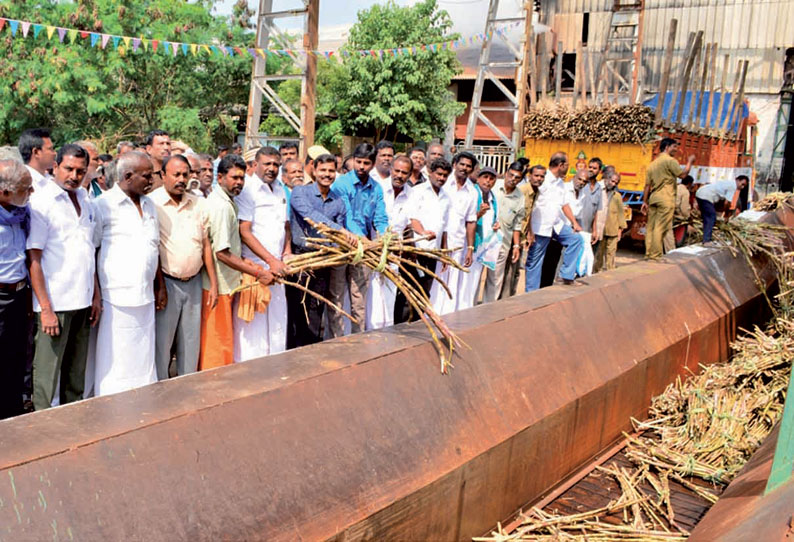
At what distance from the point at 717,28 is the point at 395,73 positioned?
9.85m

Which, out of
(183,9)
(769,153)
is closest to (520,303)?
(183,9)

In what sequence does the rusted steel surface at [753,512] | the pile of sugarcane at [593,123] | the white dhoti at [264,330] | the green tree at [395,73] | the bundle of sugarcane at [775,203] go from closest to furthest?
the rusted steel surface at [753,512] → the white dhoti at [264,330] → the bundle of sugarcane at [775,203] → the pile of sugarcane at [593,123] → the green tree at [395,73]

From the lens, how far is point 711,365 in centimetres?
482

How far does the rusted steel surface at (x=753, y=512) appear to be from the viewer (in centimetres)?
192

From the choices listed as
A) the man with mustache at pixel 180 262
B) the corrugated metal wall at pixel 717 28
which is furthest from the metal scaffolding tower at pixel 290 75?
the corrugated metal wall at pixel 717 28

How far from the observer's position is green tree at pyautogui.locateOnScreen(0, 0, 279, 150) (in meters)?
12.7

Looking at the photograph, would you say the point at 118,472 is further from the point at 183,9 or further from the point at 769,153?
the point at 769,153

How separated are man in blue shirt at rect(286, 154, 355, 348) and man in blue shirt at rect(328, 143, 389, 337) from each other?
0.09 metres

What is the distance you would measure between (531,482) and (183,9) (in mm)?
14021

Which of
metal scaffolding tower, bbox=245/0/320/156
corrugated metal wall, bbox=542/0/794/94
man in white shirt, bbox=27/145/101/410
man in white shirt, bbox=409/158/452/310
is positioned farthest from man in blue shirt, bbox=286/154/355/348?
corrugated metal wall, bbox=542/0/794/94

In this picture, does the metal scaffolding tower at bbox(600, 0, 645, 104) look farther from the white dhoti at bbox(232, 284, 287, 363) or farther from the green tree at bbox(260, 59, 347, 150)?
the white dhoti at bbox(232, 284, 287, 363)

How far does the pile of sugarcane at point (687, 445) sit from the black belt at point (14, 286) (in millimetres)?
2337

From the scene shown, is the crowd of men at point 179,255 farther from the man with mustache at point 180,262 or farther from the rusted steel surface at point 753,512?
the rusted steel surface at point 753,512

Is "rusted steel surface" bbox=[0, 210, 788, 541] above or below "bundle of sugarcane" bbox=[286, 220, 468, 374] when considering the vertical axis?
below
